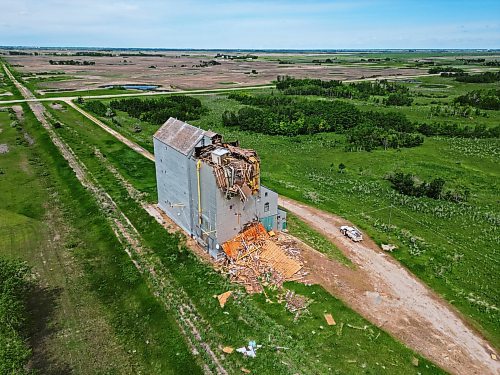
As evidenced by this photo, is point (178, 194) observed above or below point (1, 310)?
above

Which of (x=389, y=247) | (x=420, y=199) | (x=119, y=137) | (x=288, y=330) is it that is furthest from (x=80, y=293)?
(x=119, y=137)

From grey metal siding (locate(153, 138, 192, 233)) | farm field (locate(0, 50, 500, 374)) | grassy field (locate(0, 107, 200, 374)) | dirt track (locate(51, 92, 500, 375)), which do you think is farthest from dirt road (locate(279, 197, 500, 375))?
grassy field (locate(0, 107, 200, 374))

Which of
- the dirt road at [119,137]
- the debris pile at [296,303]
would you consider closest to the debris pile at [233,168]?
the debris pile at [296,303]

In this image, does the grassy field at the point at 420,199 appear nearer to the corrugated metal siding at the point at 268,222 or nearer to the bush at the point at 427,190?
the bush at the point at 427,190

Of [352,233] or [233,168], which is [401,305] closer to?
[352,233]

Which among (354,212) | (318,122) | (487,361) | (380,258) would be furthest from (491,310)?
(318,122)

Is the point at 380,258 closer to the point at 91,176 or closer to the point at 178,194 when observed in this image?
the point at 178,194
